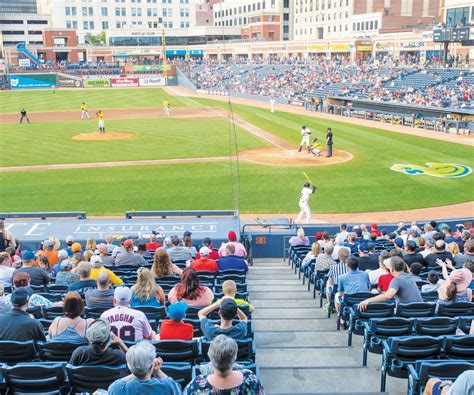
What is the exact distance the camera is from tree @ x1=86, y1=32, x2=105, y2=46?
396 feet

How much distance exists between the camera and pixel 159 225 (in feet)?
61.0

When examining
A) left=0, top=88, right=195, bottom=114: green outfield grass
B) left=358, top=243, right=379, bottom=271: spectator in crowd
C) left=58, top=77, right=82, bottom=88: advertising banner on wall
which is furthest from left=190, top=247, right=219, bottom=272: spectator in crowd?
left=58, top=77, right=82, bottom=88: advertising banner on wall

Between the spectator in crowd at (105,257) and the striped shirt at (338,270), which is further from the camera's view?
the spectator in crowd at (105,257)

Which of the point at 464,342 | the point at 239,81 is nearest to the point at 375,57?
the point at 239,81

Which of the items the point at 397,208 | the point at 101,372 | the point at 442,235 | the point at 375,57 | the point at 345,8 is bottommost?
the point at 397,208

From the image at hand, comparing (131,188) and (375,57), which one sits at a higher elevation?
(375,57)

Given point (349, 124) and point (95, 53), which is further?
point (95, 53)

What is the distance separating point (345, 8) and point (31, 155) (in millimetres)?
70769

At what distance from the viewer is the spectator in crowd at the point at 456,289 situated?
27.4ft

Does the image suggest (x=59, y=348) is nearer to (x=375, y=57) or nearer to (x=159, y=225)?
(x=159, y=225)

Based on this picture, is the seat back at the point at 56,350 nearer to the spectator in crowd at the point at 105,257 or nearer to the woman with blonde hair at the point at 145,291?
the woman with blonde hair at the point at 145,291

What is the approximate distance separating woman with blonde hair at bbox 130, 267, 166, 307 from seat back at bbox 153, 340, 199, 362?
1.71 meters

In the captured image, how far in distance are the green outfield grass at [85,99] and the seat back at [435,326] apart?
56123mm

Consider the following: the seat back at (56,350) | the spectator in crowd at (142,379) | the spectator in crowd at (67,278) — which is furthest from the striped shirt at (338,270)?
the spectator in crowd at (142,379)
